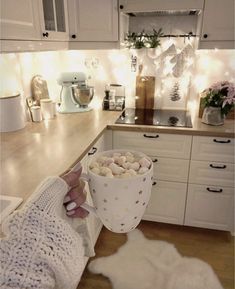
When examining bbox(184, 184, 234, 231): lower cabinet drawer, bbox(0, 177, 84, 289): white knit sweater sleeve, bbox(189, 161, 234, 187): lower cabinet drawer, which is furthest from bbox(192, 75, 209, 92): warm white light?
bbox(0, 177, 84, 289): white knit sweater sleeve

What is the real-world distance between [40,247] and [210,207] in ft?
5.15

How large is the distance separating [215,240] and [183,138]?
89 centimetres

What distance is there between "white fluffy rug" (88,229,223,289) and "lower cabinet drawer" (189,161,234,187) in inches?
22.0

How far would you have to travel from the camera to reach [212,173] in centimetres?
178

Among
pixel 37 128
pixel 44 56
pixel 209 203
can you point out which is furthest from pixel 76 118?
pixel 209 203

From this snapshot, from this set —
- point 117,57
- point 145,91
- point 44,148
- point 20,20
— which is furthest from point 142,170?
point 117,57

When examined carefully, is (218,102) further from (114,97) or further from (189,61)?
(114,97)

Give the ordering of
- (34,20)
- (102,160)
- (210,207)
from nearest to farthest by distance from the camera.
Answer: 1. (102,160)
2. (34,20)
3. (210,207)

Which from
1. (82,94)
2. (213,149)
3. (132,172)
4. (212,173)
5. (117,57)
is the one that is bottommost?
(212,173)

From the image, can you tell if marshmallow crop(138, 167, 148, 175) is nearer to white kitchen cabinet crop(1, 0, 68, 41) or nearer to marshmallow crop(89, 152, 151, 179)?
marshmallow crop(89, 152, 151, 179)

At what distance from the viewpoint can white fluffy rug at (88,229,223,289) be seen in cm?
156

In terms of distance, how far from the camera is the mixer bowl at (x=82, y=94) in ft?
6.40

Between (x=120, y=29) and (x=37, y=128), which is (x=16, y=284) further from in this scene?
(x=120, y=29)

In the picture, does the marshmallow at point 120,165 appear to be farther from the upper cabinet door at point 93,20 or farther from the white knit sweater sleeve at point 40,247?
the upper cabinet door at point 93,20
